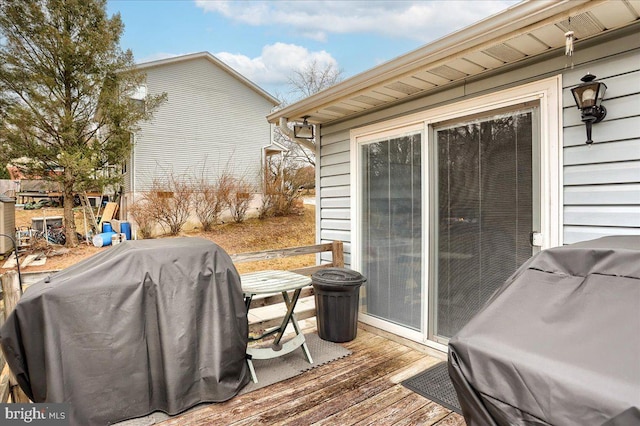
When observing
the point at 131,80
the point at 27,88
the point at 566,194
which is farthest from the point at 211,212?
the point at 566,194

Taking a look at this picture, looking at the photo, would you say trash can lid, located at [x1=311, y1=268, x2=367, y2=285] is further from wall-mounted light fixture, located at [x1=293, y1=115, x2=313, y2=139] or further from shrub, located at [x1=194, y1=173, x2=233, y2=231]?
shrub, located at [x1=194, y1=173, x2=233, y2=231]

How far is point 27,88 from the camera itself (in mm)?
8609

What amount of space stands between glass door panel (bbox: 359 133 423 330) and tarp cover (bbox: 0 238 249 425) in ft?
5.73

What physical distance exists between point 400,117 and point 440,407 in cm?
261

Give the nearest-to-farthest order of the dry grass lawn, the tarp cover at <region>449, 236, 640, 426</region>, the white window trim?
the tarp cover at <region>449, 236, 640, 426</region>, the white window trim, the dry grass lawn

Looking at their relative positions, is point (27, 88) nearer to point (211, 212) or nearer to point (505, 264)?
point (211, 212)

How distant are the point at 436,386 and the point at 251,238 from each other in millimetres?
8237

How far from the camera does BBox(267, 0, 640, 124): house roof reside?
78.7 inches

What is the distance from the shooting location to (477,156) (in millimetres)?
2971

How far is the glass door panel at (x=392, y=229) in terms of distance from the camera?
3.48 meters

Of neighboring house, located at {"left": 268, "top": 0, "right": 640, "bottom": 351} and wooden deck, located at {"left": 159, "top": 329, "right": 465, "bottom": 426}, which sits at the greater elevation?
neighboring house, located at {"left": 268, "top": 0, "right": 640, "bottom": 351}

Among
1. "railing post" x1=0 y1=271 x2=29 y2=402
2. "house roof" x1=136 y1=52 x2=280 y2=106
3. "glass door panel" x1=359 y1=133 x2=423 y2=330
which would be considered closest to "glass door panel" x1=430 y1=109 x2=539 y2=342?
"glass door panel" x1=359 y1=133 x2=423 y2=330

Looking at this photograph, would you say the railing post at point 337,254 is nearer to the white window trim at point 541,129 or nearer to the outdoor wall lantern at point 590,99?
the white window trim at point 541,129

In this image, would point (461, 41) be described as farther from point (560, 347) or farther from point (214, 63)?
point (214, 63)
